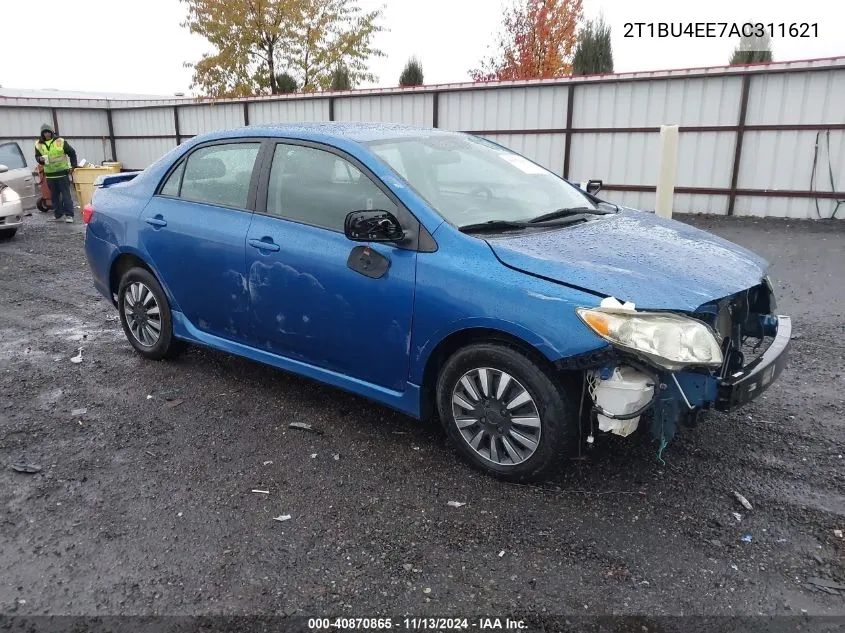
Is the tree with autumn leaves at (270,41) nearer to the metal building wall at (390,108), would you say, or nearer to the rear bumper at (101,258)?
the metal building wall at (390,108)

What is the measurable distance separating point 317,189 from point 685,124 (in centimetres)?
1125

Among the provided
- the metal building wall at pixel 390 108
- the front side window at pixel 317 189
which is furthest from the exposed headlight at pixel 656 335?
the metal building wall at pixel 390 108

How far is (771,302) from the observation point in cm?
368

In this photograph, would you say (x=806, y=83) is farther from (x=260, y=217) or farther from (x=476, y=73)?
(x=476, y=73)

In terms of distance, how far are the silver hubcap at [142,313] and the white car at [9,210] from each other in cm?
786

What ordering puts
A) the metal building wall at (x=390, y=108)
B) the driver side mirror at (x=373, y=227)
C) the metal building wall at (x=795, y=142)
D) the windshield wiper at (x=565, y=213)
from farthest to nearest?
the metal building wall at (x=390, y=108) < the metal building wall at (x=795, y=142) < the windshield wiper at (x=565, y=213) < the driver side mirror at (x=373, y=227)

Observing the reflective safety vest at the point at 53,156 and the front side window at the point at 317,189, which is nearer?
the front side window at the point at 317,189

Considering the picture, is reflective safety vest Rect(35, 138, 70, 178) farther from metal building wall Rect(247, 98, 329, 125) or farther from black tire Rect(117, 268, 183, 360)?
black tire Rect(117, 268, 183, 360)

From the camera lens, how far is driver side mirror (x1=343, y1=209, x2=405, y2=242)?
334 cm

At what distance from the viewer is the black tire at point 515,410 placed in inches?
121

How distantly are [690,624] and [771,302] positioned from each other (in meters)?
1.96

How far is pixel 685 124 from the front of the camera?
43.2 feet

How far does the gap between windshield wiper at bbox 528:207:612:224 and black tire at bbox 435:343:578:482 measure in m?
0.91

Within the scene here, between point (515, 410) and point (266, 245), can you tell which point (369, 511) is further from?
point (266, 245)
